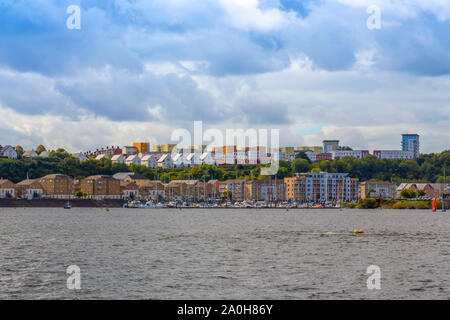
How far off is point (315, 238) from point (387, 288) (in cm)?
3209

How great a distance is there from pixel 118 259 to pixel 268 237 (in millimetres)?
24798

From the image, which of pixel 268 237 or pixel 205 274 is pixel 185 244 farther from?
pixel 205 274

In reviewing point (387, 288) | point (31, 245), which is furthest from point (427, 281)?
point (31, 245)

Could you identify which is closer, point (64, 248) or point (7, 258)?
point (7, 258)

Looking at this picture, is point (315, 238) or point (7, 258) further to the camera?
point (315, 238)

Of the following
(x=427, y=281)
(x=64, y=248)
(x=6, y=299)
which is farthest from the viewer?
(x=64, y=248)

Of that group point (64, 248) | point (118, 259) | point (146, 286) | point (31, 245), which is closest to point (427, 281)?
point (146, 286)

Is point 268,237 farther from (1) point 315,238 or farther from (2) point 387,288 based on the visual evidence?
(2) point 387,288

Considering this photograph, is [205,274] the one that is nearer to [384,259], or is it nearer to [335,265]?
[335,265]

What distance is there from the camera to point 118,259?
4591cm
